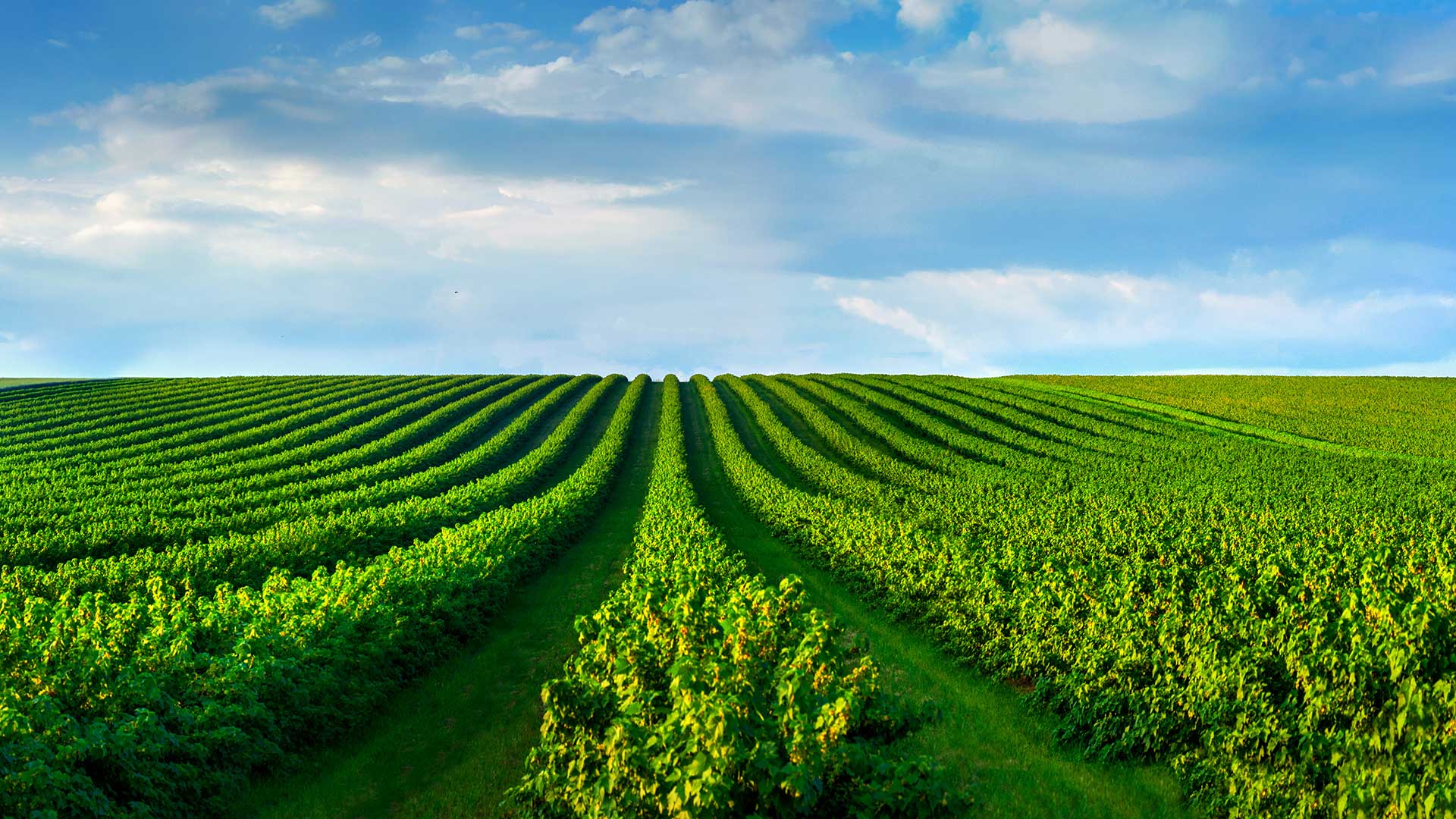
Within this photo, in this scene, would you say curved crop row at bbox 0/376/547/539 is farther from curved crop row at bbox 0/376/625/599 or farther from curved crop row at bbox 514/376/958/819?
curved crop row at bbox 514/376/958/819

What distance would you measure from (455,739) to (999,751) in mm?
9028

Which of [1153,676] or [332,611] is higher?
[332,611]

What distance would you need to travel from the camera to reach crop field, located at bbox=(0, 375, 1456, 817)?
335 inches

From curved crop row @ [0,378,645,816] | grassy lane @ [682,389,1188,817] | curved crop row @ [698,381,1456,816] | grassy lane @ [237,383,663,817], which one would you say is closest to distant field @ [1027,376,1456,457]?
curved crop row @ [698,381,1456,816]

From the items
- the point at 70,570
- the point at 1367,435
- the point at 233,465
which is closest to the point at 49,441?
the point at 233,465

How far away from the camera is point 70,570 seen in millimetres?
19734

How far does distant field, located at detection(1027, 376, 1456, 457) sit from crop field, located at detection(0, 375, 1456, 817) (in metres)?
14.9

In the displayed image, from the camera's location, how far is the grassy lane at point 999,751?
445 inches

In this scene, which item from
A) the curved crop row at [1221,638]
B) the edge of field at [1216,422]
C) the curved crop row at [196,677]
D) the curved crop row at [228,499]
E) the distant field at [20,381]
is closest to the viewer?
the curved crop row at [196,677]

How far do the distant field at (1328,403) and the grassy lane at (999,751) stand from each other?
4584 cm

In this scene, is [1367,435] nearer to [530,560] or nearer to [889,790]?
[530,560]

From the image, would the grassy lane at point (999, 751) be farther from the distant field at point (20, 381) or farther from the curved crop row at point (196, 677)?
the distant field at point (20, 381)

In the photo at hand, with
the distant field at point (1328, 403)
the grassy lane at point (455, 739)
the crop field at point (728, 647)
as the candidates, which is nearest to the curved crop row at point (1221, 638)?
the crop field at point (728, 647)

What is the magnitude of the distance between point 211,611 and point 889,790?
1219 cm
